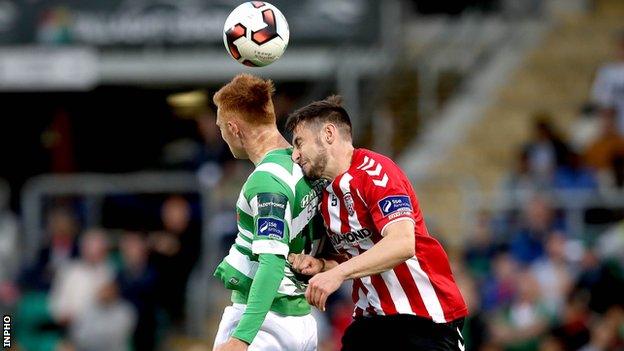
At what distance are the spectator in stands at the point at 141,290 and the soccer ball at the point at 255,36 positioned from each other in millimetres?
7078

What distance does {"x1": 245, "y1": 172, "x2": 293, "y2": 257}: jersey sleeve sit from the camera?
7254 millimetres

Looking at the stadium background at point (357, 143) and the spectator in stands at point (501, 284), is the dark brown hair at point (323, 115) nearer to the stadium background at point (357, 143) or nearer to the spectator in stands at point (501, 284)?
the stadium background at point (357, 143)

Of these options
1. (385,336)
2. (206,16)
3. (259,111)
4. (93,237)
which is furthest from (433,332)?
(206,16)

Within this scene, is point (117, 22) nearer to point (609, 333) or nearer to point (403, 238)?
point (609, 333)

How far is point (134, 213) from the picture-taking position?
1572 cm

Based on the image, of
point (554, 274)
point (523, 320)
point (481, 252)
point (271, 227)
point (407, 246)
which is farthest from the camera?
point (481, 252)

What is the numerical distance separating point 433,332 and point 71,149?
1394cm

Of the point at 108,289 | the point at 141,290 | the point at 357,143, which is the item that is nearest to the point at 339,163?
the point at 141,290

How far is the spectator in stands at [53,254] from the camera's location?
1544 centimetres

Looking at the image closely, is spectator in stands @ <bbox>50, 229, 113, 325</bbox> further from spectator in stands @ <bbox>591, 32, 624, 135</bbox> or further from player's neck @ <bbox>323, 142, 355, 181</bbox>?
player's neck @ <bbox>323, 142, 355, 181</bbox>

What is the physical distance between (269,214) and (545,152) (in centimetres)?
830

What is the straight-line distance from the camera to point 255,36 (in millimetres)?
7957

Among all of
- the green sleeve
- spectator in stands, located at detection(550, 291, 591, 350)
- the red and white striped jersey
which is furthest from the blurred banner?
the green sleeve

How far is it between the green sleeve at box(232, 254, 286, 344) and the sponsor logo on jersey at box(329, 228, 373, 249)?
43cm
